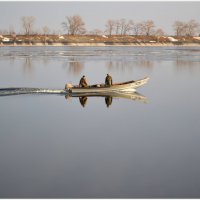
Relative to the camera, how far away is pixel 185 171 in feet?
48.1

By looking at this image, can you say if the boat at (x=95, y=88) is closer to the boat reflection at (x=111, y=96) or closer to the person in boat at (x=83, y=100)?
the boat reflection at (x=111, y=96)


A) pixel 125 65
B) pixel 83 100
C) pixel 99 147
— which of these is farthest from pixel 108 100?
pixel 125 65

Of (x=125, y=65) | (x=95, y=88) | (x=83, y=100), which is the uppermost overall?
(x=95, y=88)

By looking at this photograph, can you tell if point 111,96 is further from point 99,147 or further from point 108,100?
point 99,147

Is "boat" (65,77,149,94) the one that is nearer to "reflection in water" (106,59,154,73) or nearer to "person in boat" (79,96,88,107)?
"person in boat" (79,96,88,107)

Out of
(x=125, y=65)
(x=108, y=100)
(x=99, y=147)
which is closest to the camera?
(x=99, y=147)

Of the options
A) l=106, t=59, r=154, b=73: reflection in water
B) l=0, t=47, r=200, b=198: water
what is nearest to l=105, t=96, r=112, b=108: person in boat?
l=0, t=47, r=200, b=198: water

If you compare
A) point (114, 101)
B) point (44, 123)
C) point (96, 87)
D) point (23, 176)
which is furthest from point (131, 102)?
point (23, 176)

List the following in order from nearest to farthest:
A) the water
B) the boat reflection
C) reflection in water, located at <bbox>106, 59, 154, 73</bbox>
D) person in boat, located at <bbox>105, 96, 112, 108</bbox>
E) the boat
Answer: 1. the water
2. person in boat, located at <bbox>105, 96, 112, 108</bbox>
3. the boat reflection
4. the boat
5. reflection in water, located at <bbox>106, 59, 154, 73</bbox>

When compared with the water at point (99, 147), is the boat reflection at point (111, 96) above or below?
below

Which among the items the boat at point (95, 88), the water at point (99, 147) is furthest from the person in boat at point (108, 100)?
the boat at point (95, 88)

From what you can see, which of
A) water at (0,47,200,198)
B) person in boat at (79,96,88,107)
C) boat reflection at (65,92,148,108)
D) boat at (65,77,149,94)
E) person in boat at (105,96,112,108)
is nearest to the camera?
water at (0,47,200,198)

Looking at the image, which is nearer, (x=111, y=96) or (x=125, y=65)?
(x=111, y=96)

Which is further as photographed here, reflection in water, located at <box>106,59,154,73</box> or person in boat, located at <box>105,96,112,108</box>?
reflection in water, located at <box>106,59,154,73</box>
